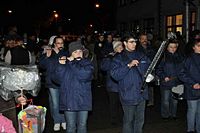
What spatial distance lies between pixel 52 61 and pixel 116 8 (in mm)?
29795

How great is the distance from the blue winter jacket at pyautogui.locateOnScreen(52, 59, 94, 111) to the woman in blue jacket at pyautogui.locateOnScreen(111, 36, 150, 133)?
54 centimetres

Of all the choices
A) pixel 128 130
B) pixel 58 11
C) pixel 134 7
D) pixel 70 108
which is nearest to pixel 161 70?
pixel 128 130

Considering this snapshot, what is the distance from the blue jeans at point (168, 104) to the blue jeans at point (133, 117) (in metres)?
2.30

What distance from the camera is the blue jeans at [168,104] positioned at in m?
8.76

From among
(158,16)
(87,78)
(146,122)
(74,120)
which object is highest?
(158,16)

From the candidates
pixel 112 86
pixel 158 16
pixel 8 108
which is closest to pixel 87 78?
pixel 8 108

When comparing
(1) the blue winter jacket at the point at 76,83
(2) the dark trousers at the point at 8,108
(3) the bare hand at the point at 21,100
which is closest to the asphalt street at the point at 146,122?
(1) the blue winter jacket at the point at 76,83

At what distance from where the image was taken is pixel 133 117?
21.5 ft

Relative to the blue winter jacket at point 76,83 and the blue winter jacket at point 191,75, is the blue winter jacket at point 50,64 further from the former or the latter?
the blue winter jacket at point 191,75

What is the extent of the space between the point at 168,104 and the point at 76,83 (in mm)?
3380

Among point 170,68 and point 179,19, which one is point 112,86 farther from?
point 179,19

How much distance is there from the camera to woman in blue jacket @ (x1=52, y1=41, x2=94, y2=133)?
6051 millimetres

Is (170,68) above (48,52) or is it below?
below

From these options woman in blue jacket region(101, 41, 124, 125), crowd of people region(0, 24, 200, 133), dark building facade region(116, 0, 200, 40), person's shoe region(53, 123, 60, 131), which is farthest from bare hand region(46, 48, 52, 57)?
dark building facade region(116, 0, 200, 40)
